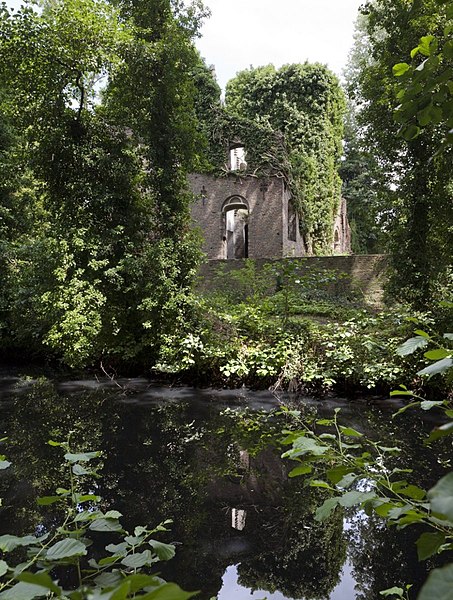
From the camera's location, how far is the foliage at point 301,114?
21.4 meters

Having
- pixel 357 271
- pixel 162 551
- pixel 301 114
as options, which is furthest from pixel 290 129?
pixel 162 551

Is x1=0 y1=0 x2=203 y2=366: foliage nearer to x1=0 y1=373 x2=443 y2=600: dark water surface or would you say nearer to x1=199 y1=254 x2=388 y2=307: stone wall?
x1=0 y1=373 x2=443 y2=600: dark water surface

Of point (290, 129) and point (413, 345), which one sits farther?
point (290, 129)

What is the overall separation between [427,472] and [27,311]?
Result: 10222 mm

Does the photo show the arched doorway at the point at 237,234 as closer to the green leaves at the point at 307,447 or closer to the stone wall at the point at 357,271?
the stone wall at the point at 357,271

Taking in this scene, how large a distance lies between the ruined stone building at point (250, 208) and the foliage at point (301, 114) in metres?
0.85

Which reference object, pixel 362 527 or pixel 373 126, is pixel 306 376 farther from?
pixel 373 126

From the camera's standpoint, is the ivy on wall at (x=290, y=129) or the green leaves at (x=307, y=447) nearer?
the green leaves at (x=307, y=447)

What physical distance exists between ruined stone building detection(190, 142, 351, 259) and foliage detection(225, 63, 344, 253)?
853mm

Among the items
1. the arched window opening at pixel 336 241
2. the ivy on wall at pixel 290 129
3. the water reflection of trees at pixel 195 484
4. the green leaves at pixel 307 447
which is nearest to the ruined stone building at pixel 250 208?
the ivy on wall at pixel 290 129

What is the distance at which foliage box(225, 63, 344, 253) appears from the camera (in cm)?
2139

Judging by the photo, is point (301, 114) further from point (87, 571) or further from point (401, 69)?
point (87, 571)

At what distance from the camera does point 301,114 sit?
2144 cm

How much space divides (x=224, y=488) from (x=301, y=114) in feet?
65.7
